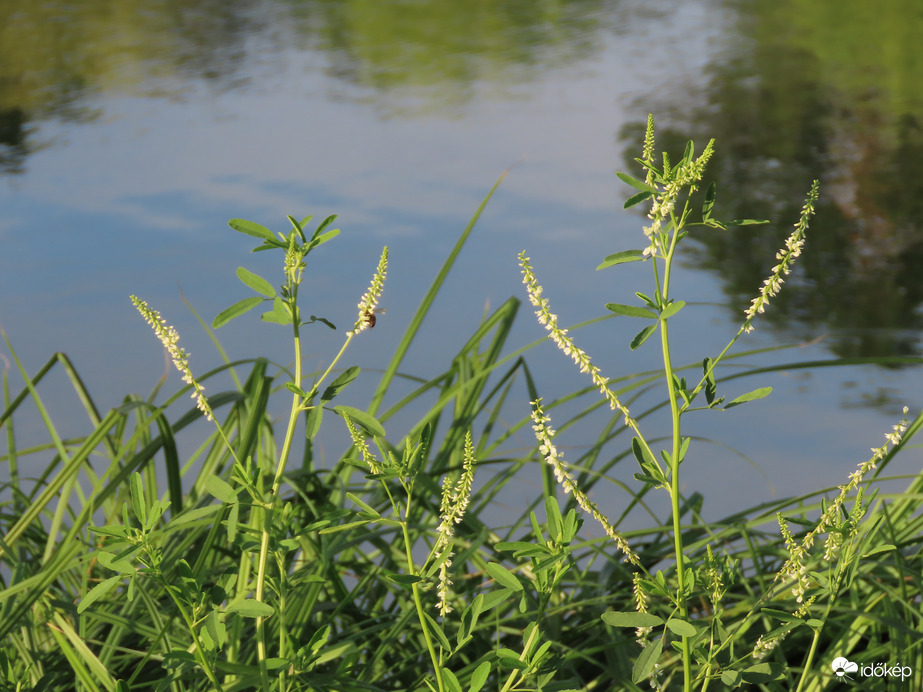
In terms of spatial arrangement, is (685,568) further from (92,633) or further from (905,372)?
(905,372)

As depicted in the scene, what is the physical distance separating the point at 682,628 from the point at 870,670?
0.46 meters

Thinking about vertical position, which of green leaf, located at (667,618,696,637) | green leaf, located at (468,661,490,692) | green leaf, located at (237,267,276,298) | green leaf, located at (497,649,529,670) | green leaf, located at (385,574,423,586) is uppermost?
green leaf, located at (237,267,276,298)

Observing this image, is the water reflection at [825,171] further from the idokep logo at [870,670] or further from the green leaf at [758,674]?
the green leaf at [758,674]

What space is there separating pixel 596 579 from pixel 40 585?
63 centimetres

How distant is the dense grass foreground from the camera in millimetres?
613

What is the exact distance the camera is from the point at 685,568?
66 cm

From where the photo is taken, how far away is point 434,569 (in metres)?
0.61

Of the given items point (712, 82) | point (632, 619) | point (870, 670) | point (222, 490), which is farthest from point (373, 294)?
point (712, 82)

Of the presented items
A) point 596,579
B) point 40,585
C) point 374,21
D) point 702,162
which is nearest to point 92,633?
point 40,585

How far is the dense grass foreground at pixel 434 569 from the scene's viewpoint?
613 mm

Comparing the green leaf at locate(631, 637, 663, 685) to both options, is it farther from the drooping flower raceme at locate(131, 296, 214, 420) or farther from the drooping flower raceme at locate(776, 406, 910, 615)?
the drooping flower raceme at locate(131, 296, 214, 420)

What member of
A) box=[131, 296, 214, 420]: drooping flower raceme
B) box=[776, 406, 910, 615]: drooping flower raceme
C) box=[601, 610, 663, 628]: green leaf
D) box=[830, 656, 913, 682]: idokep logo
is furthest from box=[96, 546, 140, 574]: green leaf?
box=[830, 656, 913, 682]: idokep logo

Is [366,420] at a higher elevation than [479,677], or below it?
higher

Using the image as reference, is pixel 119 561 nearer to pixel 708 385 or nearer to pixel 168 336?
pixel 168 336
